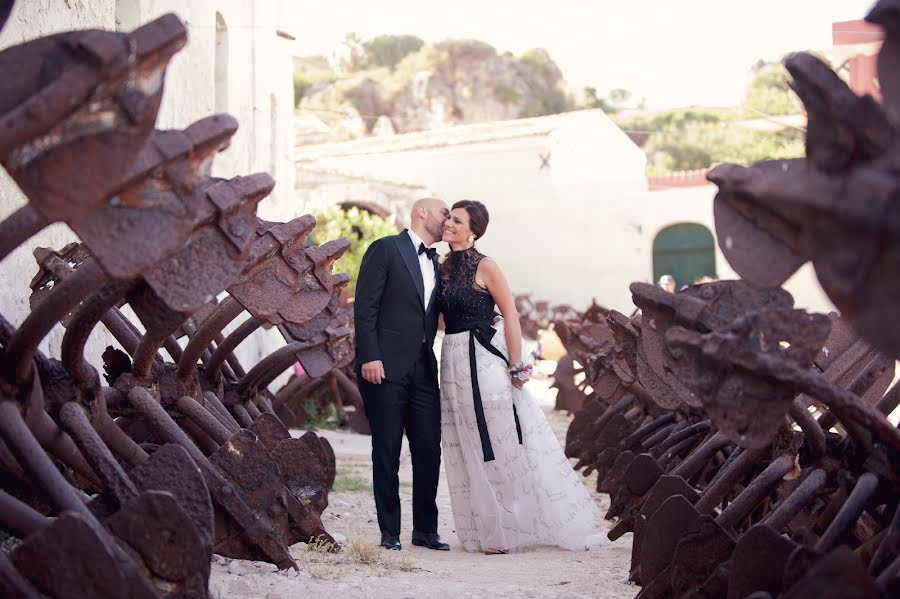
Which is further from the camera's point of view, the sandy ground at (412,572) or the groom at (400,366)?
the groom at (400,366)

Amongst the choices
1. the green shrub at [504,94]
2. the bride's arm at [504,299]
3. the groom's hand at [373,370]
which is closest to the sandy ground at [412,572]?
the groom's hand at [373,370]

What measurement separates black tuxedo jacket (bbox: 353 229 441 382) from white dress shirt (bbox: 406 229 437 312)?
0.05 metres

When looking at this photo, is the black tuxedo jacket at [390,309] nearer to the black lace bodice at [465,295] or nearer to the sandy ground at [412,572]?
the black lace bodice at [465,295]

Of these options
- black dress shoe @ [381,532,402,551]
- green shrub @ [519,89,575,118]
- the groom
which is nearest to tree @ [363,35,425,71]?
green shrub @ [519,89,575,118]

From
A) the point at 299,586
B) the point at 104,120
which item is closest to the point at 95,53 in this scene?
the point at 104,120

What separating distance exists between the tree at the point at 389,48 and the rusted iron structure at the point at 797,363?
2220 inches

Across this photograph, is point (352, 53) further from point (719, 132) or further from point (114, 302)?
point (114, 302)

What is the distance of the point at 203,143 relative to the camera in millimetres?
2859

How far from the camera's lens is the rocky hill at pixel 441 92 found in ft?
161

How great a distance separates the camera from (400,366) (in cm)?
630

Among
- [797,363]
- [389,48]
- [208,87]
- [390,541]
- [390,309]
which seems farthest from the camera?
[389,48]

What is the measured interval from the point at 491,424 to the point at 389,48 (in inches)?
2175

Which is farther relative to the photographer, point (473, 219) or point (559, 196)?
point (559, 196)

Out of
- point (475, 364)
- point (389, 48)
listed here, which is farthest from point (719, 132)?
point (475, 364)
